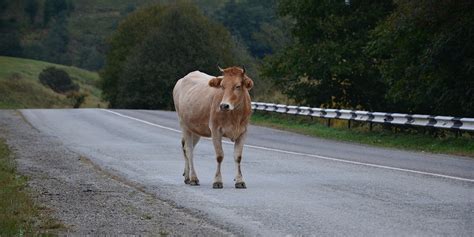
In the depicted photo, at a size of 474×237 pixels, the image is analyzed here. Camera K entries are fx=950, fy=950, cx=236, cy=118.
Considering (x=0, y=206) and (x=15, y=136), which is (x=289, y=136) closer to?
(x=15, y=136)

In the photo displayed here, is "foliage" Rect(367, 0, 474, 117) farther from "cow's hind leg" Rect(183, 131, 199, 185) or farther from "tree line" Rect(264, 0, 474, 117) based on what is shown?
"cow's hind leg" Rect(183, 131, 199, 185)

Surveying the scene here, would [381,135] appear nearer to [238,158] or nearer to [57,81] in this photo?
[238,158]

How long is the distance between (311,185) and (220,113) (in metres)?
1.80

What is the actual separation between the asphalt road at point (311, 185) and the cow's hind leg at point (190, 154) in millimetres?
210

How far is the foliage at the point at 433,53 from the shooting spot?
27.8m

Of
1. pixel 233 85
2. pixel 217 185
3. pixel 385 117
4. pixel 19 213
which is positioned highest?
pixel 233 85

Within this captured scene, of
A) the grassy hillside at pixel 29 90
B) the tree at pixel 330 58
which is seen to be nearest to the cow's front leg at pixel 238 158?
the tree at pixel 330 58

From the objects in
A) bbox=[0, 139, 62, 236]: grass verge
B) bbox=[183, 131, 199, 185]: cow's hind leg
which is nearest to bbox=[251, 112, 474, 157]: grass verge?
bbox=[183, 131, 199, 185]: cow's hind leg

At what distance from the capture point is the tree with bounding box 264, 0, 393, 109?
39.8m

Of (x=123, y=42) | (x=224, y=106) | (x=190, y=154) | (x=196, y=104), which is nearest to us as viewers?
(x=224, y=106)

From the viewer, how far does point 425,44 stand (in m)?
30.4

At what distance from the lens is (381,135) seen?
29766 mm

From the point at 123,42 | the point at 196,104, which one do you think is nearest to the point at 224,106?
the point at 196,104

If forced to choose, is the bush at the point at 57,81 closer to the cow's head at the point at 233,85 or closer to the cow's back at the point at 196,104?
the cow's back at the point at 196,104
